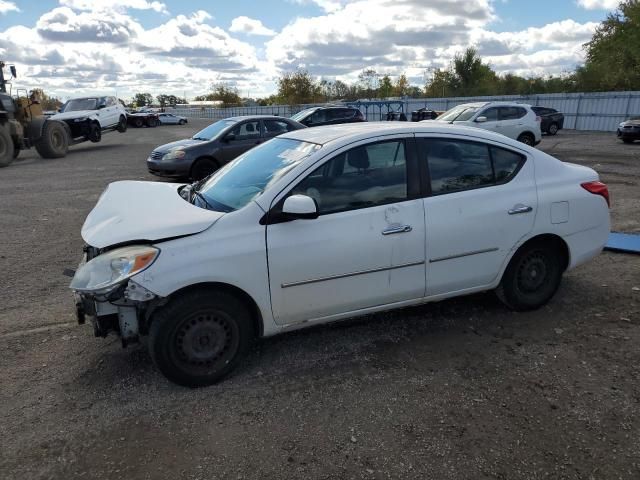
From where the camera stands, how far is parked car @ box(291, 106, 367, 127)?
639 inches

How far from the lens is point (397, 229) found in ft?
11.5

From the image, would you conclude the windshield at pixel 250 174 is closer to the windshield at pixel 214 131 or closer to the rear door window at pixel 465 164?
the rear door window at pixel 465 164

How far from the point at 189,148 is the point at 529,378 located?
893cm

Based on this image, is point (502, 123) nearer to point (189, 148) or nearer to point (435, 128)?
point (189, 148)

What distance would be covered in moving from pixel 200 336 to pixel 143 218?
0.89 metres

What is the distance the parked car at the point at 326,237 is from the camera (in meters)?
3.08

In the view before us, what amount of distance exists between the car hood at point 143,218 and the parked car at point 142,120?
43.9 meters

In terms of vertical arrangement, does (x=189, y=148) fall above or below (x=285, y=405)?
above

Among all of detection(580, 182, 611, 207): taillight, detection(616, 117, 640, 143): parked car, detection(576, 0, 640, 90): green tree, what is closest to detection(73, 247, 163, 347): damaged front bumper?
detection(580, 182, 611, 207): taillight

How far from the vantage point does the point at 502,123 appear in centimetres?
1529

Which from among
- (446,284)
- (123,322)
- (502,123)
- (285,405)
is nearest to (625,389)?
(446,284)

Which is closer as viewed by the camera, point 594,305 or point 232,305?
point 232,305

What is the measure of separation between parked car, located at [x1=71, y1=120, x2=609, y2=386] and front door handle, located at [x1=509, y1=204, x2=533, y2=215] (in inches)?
0.7

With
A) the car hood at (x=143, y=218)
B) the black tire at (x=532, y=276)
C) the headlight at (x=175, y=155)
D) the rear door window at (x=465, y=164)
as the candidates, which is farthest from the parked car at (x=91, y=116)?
the black tire at (x=532, y=276)
